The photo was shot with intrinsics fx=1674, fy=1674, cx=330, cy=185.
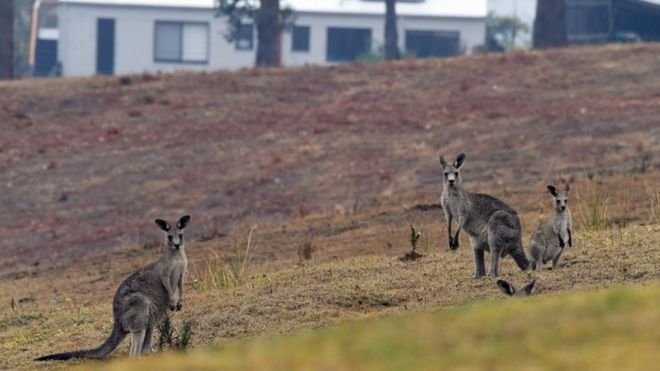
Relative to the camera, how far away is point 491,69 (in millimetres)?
47312

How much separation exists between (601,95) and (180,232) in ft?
A: 89.7

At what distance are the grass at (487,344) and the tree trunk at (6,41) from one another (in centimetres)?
4938

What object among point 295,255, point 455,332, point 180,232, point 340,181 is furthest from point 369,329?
point 340,181

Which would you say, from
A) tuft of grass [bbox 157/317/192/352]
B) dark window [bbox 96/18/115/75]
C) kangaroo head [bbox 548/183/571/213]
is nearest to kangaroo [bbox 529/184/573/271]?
kangaroo head [bbox 548/183/571/213]

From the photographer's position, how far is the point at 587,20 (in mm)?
66625

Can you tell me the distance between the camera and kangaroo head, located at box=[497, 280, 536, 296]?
15.0m

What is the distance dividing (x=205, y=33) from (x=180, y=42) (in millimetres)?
1233

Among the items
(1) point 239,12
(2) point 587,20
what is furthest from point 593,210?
(2) point 587,20

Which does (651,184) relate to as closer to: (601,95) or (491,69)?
(601,95)

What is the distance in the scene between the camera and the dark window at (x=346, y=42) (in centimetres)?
7662

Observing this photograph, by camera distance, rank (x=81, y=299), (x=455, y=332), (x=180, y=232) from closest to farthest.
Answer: (x=455, y=332) < (x=180, y=232) < (x=81, y=299)

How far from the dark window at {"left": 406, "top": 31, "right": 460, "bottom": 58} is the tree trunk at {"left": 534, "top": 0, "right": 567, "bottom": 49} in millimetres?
18457

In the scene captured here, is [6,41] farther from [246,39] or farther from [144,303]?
[144,303]

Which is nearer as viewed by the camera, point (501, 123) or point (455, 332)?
point (455, 332)
